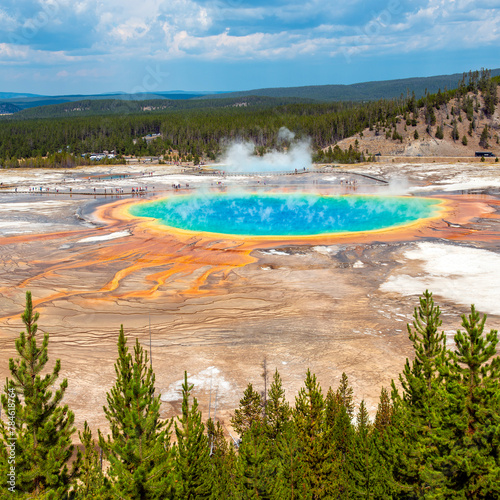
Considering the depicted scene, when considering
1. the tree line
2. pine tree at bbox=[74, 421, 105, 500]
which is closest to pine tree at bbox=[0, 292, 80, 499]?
the tree line

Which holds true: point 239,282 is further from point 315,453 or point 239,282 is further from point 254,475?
point 254,475

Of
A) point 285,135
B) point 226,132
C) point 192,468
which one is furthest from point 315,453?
point 226,132

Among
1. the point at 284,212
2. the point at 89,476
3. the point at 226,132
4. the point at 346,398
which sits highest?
the point at 226,132

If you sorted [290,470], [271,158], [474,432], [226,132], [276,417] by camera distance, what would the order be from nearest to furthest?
[474,432], [290,470], [276,417], [271,158], [226,132]

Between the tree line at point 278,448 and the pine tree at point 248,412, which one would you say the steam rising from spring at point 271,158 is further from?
the tree line at point 278,448

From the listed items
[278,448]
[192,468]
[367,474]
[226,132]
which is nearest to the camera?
[192,468]

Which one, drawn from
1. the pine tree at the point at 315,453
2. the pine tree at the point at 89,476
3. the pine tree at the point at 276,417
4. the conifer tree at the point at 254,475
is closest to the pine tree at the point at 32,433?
the pine tree at the point at 89,476
